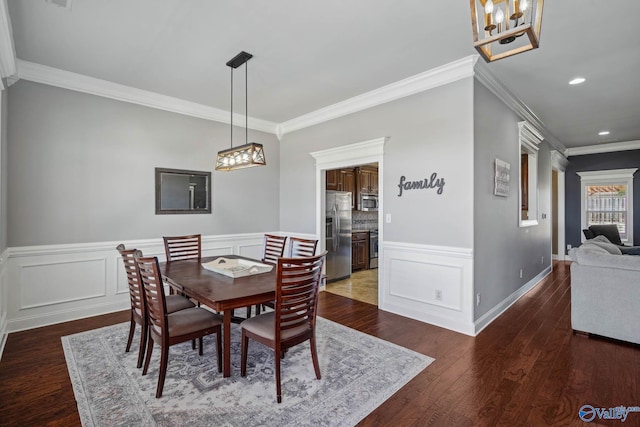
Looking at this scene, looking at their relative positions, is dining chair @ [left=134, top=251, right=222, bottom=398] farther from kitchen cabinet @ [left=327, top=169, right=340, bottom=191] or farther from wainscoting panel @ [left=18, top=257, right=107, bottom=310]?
kitchen cabinet @ [left=327, top=169, right=340, bottom=191]

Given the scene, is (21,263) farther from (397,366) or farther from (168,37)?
(397,366)

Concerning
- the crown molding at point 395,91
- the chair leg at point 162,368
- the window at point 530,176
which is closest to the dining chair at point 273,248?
the chair leg at point 162,368

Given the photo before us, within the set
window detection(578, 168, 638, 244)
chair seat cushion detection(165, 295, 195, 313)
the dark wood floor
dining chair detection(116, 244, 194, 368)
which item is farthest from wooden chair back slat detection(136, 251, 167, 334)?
window detection(578, 168, 638, 244)

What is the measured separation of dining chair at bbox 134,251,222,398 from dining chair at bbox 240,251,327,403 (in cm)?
29

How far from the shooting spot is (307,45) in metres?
2.89

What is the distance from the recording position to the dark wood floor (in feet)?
6.54

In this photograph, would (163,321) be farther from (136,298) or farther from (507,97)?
(507,97)

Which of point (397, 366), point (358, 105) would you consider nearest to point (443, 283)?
point (397, 366)

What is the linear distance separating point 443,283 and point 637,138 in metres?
6.43

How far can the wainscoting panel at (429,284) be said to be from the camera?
3271 mm

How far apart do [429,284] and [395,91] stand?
2326mm

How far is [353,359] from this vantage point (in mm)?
2695

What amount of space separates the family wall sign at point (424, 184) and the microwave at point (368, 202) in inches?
102

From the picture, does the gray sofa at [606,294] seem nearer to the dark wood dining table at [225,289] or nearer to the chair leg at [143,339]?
the dark wood dining table at [225,289]
